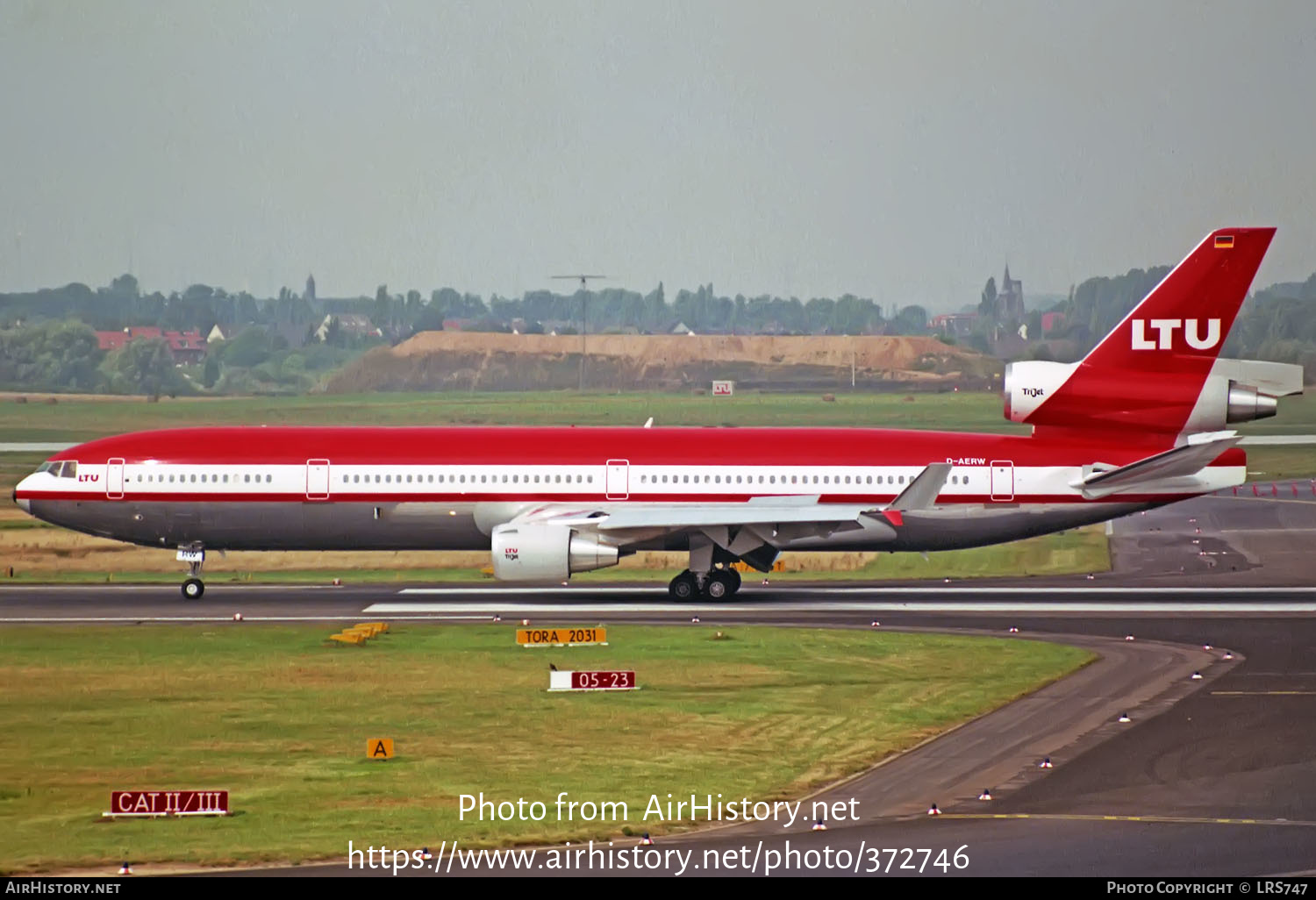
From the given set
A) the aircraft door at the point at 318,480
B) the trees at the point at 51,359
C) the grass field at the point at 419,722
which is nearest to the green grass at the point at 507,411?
the trees at the point at 51,359

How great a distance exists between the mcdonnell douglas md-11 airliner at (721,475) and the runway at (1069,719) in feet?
5.74

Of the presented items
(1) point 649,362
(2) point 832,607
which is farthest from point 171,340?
(2) point 832,607

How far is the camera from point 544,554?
41.3 metres

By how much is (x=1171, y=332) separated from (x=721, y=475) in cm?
1220

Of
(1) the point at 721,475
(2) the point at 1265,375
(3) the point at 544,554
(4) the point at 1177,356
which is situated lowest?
(3) the point at 544,554

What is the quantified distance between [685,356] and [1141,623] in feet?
398

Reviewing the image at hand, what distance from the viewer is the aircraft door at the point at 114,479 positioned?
4378cm

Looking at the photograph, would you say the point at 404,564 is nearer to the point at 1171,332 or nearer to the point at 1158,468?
the point at 1158,468

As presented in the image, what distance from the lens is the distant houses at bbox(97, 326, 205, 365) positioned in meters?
161

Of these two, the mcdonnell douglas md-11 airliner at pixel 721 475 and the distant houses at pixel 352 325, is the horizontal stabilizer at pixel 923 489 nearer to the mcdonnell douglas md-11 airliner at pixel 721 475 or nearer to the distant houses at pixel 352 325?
the mcdonnell douglas md-11 airliner at pixel 721 475

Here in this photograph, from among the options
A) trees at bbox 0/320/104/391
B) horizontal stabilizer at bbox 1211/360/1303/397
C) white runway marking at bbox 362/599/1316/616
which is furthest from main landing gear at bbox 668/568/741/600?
trees at bbox 0/320/104/391

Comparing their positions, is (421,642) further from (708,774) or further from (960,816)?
(960,816)

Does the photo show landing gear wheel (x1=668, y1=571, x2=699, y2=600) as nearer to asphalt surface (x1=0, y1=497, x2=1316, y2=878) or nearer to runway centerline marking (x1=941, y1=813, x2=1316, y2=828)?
asphalt surface (x1=0, y1=497, x2=1316, y2=878)

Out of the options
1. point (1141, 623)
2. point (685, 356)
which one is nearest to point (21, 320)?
point (685, 356)
